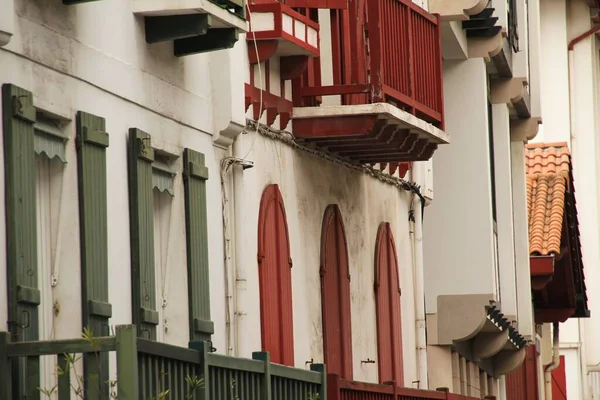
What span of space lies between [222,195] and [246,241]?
0.64 metres

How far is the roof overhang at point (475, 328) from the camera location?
24297 mm

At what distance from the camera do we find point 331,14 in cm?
1816

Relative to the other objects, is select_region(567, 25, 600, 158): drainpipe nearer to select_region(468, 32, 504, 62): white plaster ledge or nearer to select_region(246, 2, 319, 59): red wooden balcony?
select_region(468, 32, 504, 62): white plaster ledge

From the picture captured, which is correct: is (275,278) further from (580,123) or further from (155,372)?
(580,123)

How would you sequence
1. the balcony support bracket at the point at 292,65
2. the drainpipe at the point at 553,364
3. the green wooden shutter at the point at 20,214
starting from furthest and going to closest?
the drainpipe at the point at 553,364 < the balcony support bracket at the point at 292,65 < the green wooden shutter at the point at 20,214

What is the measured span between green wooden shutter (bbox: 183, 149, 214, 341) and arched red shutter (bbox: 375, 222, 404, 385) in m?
6.30

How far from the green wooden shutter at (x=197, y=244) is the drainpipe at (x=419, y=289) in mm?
8429

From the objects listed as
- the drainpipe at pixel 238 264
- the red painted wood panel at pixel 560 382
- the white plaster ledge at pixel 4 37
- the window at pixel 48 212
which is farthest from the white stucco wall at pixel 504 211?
the white plaster ledge at pixel 4 37

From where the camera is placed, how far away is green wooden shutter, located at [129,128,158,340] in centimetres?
1280

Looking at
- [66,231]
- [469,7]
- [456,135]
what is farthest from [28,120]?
[456,135]

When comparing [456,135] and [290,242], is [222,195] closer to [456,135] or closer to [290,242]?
[290,242]

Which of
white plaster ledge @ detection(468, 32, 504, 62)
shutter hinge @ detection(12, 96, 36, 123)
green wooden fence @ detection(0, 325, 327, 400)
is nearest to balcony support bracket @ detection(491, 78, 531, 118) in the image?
white plaster ledge @ detection(468, 32, 504, 62)

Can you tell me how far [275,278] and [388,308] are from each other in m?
4.50

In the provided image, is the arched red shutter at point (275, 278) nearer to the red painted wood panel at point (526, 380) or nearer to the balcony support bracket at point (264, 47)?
the balcony support bracket at point (264, 47)
